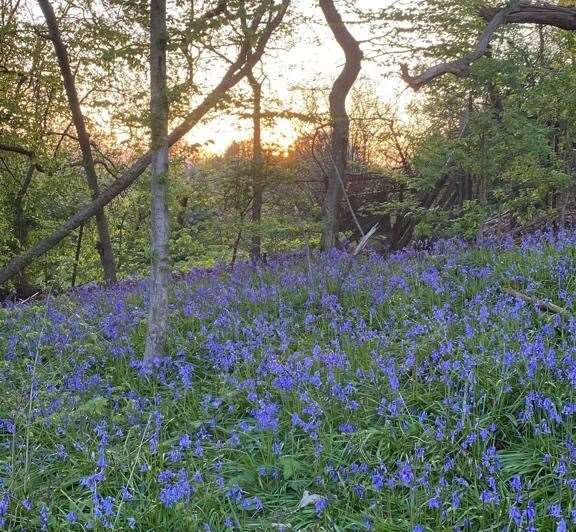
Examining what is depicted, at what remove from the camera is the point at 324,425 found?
11.1ft

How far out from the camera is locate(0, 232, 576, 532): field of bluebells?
106 inches

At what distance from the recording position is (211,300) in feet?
22.4

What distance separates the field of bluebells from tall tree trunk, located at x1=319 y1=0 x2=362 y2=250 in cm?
481

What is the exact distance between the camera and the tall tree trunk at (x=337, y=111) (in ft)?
32.8

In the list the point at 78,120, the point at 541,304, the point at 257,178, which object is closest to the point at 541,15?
the point at 257,178

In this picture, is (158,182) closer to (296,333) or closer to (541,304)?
(296,333)

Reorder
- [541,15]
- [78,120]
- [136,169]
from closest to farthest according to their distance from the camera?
[136,169] < [541,15] < [78,120]

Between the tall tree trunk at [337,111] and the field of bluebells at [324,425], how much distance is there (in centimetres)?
481

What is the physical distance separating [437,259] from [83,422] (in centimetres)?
472

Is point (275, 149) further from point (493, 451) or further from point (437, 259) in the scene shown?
point (493, 451)

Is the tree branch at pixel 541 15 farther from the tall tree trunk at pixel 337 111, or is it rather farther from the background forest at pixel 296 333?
the tall tree trunk at pixel 337 111

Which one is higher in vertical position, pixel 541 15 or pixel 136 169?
pixel 541 15

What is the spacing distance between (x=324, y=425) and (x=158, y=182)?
2.60 metres

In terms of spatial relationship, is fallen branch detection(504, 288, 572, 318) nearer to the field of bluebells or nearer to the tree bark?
the field of bluebells
